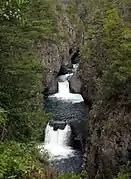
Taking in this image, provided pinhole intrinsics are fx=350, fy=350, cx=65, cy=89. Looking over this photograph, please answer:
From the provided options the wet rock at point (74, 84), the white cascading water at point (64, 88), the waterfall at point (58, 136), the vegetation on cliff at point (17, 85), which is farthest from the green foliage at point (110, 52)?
the white cascading water at point (64, 88)

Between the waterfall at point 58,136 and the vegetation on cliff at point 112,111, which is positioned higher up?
the vegetation on cliff at point 112,111

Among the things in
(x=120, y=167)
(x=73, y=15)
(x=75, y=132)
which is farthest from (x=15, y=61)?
(x=73, y=15)

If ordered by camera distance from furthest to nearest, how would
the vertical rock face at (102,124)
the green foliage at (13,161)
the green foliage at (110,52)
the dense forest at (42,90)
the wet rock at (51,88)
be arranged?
the wet rock at (51,88) < the green foliage at (110,52) < the vertical rock face at (102,124) < the dense forest at (42,90) < the green foliage at (13,161)

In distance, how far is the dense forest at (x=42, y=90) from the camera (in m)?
7.56

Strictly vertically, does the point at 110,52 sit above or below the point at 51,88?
above

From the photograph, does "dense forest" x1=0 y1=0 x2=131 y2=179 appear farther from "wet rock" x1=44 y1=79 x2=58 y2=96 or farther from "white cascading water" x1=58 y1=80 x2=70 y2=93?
"white cascading water" x1=58 y1=80 x2=70 y2=93

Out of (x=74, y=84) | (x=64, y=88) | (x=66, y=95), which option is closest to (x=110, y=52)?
(x=74, y=84)

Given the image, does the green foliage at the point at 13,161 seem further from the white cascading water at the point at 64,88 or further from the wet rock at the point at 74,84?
the white cascading water at the point at 64,88

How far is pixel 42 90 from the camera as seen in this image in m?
17.4

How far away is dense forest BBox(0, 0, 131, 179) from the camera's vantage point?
756 cm

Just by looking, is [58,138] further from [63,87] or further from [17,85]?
[17,85]

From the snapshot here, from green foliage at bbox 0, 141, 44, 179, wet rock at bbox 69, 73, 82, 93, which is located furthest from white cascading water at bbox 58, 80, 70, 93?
green foliage at bbox 0, 141, 44, 179

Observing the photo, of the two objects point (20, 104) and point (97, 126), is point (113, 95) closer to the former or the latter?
point (97, 126)

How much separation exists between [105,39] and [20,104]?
10.7m
